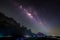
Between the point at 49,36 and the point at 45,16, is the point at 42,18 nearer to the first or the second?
the point at 45,16

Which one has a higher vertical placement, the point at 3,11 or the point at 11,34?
the point at 3,11

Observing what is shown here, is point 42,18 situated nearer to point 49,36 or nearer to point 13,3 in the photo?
point 49,36

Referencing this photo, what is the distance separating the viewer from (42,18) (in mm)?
3156

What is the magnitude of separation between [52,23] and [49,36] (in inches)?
11.3

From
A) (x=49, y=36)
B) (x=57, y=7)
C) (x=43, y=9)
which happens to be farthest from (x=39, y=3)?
(x=49, y=36)

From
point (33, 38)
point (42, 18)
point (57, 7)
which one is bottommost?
point (33, 38)

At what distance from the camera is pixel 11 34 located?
2992mm

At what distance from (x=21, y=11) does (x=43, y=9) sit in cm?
48

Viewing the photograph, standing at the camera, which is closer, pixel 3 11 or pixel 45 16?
pixel 3 11

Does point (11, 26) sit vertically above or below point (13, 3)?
below

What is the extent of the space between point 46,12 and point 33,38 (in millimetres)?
627

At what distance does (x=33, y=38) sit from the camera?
10.1 feet

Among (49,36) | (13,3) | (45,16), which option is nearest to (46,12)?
(45,16)

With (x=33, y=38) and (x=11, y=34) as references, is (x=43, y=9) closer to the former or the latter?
(x=33, y=38)
